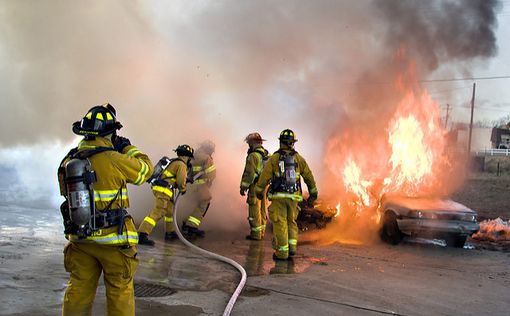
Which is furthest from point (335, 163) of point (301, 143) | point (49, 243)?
point (49, 243)

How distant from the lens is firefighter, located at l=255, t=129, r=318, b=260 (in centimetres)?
667

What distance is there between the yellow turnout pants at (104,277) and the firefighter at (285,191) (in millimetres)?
3527

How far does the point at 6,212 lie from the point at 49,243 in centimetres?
325

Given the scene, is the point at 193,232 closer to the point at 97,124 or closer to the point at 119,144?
the point at 119,144

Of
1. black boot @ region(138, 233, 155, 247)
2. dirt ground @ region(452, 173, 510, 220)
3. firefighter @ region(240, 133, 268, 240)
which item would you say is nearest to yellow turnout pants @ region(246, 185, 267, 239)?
firefighter @ region(240, 133, 268, 240)

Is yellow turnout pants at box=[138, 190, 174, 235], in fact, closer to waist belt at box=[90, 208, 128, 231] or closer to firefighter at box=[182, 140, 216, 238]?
firefighter at box=[182, 140, 216, 238]

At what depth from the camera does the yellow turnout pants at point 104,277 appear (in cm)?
326

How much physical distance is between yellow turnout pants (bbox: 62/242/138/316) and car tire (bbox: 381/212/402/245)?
19.7 ft

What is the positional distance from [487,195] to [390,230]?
1354 centimetres

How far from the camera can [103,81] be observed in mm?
10922

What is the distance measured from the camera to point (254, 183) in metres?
8.51

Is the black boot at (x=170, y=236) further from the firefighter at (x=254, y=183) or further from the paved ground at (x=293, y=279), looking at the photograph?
the firefighter at (x=254, y=183)

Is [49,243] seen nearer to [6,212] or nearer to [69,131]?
[6,212]

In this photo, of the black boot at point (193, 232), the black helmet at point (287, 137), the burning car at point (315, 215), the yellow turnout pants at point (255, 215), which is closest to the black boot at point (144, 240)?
the black boot at point (193, 232)
